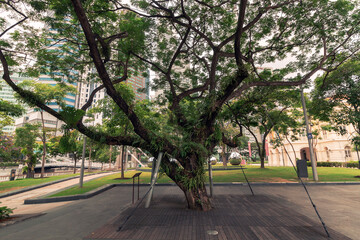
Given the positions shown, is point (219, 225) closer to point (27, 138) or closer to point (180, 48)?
point (180, 48)

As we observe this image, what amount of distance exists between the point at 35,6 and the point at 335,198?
15.3m

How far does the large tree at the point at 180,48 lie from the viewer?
6.41 m

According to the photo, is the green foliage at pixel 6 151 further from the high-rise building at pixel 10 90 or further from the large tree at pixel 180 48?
the large tree at pixel 180 48

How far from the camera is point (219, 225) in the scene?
16.3 feet

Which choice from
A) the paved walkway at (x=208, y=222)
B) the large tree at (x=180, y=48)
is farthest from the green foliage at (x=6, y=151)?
the paved walkway at (x=208, y=222)

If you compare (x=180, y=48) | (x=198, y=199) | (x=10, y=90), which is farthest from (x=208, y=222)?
(x=10, y=90)

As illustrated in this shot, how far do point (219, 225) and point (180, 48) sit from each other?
8494 mm

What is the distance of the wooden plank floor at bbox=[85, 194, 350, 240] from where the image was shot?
14.1 feet

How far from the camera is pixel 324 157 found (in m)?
36.8

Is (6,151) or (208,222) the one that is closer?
(208,222)

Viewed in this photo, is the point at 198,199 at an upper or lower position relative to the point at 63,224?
upper

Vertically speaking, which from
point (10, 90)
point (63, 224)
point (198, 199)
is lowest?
point (63, 224)

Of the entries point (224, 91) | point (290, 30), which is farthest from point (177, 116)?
point (290, 30)

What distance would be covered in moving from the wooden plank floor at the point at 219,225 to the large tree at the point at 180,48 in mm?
1012
